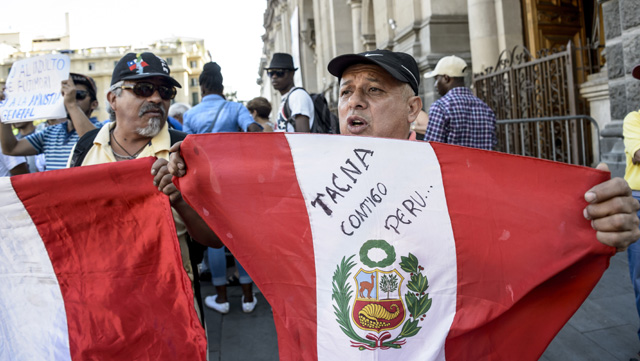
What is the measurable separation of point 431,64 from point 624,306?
7.20 meters

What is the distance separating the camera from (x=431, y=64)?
34.1 feet

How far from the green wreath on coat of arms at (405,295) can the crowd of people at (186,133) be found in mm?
613

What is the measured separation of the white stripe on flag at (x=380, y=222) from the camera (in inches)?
66.2

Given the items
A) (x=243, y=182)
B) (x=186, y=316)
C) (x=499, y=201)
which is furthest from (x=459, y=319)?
(x=186, y=316)

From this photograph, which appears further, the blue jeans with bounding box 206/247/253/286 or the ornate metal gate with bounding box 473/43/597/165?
the ornate metal gate with bounding box 473/43/597/165

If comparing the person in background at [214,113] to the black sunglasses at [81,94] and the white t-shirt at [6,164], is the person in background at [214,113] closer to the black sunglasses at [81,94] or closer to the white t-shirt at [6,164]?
the black sunglasses at [81,94]

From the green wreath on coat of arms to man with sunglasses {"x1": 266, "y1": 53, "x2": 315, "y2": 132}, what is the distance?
3577 millimetres

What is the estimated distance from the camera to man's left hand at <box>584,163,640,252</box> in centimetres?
156

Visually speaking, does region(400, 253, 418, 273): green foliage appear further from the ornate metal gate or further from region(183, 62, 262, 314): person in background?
the ornate metal gate

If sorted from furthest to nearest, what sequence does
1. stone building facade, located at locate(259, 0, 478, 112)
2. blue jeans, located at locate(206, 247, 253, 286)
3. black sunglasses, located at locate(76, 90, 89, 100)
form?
stone building facade, located at locate(259, 0, 478, 112) → blue jeans, located at locate(206, 247, 253, 286) → black sunglasses, located at locate(76, 90, 89, 100)

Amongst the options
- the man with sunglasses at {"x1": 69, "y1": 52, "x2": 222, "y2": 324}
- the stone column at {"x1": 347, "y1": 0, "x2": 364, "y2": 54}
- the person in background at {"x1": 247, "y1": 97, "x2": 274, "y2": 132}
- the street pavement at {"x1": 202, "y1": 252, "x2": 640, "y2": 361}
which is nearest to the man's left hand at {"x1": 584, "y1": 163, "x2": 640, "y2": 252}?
the man with sunglasses at {"x1": 69, "y1": 52, "x2": 222, "y2": 324}

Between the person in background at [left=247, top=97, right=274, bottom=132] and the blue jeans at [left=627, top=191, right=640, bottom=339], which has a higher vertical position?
the person in background at [left=247, top=97, right=274, bottom=132]

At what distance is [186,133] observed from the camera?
2748 mm

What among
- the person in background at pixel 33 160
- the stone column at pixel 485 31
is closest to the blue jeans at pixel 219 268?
the person in background at pixel 33 160
